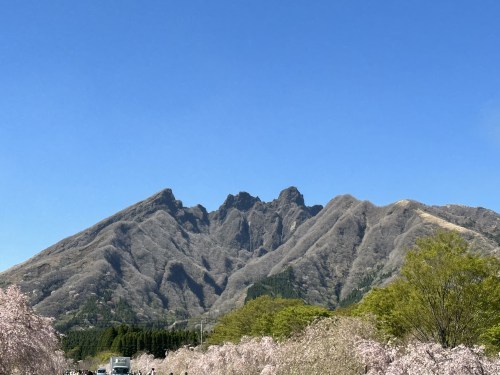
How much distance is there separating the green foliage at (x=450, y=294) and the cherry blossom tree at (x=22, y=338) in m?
25.5

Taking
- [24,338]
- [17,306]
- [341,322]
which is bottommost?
[341,322]

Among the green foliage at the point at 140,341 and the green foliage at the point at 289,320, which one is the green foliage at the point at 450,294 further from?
the green foliage at the point at 140,341

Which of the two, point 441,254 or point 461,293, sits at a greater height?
point 441,254

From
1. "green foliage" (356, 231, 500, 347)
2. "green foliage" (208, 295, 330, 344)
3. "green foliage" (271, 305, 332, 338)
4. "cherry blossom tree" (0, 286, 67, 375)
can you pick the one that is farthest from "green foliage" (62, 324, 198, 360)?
Answer: "cherry blossom tree" (0, 286, 67, 375)

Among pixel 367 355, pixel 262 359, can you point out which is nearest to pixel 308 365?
pixel 367 355

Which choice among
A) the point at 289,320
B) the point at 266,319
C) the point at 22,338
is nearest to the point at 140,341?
the point at 266,319

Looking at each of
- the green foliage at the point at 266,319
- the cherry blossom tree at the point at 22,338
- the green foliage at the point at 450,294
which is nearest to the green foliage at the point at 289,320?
the green foliage at the point at 266,319

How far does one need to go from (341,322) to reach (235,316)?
75479 mm

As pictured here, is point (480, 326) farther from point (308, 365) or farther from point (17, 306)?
point (17, 306)

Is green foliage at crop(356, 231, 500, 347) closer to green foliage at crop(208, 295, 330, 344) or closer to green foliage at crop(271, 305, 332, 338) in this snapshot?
green foliage at crop(208, 295, 330, 344)

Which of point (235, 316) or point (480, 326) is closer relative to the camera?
point (480, 326)

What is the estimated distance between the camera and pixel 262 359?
56750mm

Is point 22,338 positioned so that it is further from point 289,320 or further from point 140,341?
point 140,341

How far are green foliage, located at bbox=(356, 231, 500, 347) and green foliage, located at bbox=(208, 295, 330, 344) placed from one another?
45.4 meters
